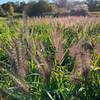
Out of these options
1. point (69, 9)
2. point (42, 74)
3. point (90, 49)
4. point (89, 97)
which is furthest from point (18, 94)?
point (69, 9)

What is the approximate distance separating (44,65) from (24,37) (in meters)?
0.84

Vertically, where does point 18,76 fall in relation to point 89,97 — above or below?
above

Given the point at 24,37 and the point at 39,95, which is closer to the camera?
the point at 39,95

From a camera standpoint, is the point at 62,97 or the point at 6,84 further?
the point at 6,84

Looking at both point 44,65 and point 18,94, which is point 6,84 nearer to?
point 18,94

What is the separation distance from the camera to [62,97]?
226cm

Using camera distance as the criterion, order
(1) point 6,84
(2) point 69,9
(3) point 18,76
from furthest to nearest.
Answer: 1. (2) point 69,9
2. (1) point 6,84
3. (3) point 18,76

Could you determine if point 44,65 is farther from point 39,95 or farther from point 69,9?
point 69,9

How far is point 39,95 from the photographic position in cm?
217

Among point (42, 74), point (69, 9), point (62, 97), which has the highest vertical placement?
point (42, 74)

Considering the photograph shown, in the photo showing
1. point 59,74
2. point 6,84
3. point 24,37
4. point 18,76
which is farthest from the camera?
point 24,37

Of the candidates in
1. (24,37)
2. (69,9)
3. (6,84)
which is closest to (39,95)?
(6,84)

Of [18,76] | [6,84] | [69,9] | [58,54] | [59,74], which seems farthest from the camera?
[69,9]

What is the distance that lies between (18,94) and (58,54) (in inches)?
14.7
